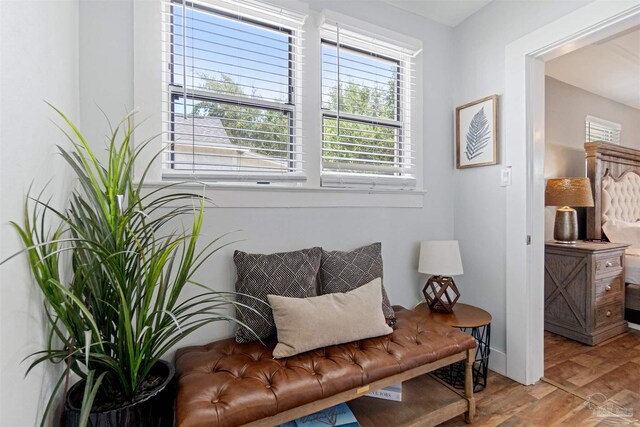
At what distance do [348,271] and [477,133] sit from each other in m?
1.43

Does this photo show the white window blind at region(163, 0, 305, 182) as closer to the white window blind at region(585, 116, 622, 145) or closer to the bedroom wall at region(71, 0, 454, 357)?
the bedroom wall at region(71, 0, 454, 357)

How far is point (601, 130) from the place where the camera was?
13.4 feet

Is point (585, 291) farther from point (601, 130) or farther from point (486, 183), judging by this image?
point (601, 130)

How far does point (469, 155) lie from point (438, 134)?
0.28 m

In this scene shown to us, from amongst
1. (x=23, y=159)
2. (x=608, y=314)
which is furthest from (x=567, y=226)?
(x=23, y=159)

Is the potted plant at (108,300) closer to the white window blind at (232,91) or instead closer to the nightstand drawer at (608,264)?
the white window blind at (232,91)

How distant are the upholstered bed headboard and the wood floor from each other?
54.5 inches

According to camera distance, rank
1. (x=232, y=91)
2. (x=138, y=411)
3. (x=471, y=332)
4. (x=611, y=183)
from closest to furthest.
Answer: (x=138, y=411)
(x=232, y=91)
(x=471, y=332)
(x=611, y=183)

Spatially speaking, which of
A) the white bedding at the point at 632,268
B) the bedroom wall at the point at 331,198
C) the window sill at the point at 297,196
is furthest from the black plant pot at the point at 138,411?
the white bedding at the point at 632,268

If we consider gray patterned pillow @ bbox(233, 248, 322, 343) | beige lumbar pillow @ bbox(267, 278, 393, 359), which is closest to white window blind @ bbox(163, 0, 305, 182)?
gray patterned pillow @ bbox(233, 248, 322, 343)

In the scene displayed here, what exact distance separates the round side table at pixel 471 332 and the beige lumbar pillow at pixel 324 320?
0.51 m

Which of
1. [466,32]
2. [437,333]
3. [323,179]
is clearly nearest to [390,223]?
[323,179]

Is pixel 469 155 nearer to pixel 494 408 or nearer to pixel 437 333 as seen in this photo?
pixel 437 333

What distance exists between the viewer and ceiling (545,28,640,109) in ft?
9.51
